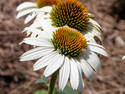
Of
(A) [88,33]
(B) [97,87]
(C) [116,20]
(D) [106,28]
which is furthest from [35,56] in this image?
(C) [116,20]

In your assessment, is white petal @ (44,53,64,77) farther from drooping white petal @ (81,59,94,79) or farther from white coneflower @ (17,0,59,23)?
white coneflower @ (17,0,59,23)

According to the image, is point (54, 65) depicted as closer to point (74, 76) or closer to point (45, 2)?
point (74, 76)

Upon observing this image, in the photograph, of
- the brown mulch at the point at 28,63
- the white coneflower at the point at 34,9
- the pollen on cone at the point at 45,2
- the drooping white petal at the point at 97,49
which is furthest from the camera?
Result: the brown mulch at the point at 28,63

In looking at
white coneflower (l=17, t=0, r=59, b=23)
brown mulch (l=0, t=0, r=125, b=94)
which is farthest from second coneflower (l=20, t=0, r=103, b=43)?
brown mulch (l=0, t=0, r=125, b=94)

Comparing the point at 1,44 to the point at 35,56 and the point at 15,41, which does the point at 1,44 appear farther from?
the point at 35,56

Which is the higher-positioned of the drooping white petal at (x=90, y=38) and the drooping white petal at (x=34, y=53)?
the drooping white petal at (x=90, y=38)

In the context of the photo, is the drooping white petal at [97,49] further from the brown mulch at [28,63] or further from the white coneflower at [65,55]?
the brown mulch at [28,63]

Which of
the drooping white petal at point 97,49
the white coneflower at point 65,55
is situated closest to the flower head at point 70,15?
Result: the white coneflower at point 65,55

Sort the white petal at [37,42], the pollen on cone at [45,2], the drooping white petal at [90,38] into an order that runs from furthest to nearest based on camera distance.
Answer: the pollen on cone at [45,2] → the drooping white petal at [90,38] → the white petal at [37,42]
